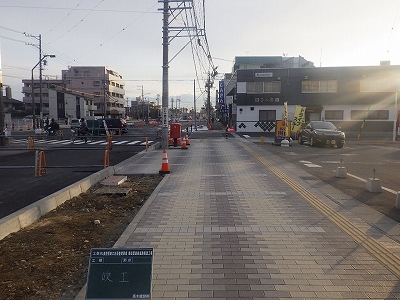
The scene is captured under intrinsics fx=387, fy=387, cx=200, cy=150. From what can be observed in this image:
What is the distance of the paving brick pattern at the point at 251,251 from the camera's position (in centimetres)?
417

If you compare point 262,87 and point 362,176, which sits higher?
point 262,87

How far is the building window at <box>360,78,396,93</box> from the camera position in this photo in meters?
39.9

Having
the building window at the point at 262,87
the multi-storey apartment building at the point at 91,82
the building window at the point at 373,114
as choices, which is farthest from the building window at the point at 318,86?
the multi-storey apartment building at the point at 91,82

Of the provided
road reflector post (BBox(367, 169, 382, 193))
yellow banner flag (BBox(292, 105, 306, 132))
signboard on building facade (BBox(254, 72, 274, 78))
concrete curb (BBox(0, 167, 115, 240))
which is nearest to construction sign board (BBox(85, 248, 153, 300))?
concrete curb (BBox(0, 167, 115, 240))

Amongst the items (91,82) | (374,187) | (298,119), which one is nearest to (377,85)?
(298,119)

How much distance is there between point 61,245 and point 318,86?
3909 centimetres

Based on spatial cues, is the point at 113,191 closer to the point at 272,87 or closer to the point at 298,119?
the point at 298,119

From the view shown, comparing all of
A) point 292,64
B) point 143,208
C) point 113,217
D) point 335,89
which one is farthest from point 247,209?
point 292,64

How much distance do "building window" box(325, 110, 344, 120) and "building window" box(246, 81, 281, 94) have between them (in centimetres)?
580

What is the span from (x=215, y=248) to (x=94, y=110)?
8918 cm

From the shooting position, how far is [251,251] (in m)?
5.31

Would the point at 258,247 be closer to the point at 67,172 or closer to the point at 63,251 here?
the point at 63,251

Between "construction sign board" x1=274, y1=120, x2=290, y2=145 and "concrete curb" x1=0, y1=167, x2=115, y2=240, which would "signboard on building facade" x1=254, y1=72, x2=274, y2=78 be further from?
"concrete curb" x1=0, y1=167, x2=115, y2=240

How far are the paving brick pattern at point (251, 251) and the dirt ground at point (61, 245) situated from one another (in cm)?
57
